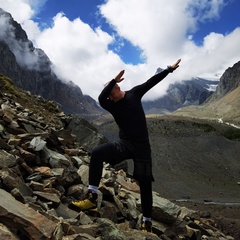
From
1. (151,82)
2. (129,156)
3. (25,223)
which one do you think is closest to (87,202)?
(129,156)

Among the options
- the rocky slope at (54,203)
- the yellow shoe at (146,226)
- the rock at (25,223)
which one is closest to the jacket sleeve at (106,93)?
the rocky slope at (54,203)

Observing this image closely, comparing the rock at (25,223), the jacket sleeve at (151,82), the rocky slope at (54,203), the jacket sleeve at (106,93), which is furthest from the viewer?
the jacket sleeve at (151,82)

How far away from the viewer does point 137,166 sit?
21.3 ft

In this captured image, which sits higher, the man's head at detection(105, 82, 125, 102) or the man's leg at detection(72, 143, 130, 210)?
the man's head at detection(105, 82, 125, 102)

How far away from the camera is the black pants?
633 centimetres

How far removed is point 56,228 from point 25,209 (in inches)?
21.6

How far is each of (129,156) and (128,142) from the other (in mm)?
276

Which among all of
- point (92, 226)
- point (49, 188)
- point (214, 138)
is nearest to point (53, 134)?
point (49, 188)

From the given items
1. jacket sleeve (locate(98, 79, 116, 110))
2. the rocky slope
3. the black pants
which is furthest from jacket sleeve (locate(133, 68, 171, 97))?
the rocky slope

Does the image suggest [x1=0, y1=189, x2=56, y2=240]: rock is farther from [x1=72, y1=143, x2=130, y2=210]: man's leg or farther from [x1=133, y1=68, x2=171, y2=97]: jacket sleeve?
[x1=133, y1=68, x2=171, y2=97]: jacket sleeve

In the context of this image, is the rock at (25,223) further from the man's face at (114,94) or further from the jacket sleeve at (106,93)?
the man's face at (114,94)

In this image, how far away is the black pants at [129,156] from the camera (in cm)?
633

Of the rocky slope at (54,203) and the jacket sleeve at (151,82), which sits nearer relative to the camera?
the rocky slope at (54,203)

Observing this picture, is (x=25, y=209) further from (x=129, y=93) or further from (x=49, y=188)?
(x=129, y=93)
